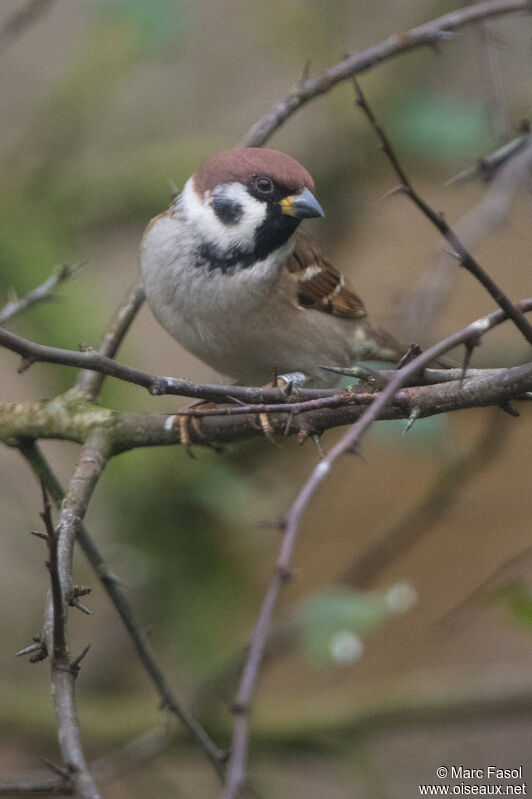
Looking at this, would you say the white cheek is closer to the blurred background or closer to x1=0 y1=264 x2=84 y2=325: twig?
the blurred background

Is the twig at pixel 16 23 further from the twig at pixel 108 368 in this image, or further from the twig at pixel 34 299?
the twig at pixel 108 368

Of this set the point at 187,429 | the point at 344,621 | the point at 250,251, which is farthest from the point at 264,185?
the point at 344,621

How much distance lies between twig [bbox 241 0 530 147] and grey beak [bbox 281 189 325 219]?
0.26 m

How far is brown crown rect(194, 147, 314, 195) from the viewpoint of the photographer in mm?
2717

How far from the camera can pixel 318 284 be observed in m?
3.30

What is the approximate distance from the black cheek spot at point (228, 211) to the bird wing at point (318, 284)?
312 mm

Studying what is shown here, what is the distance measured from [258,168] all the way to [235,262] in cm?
29

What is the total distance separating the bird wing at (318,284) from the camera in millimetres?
3172

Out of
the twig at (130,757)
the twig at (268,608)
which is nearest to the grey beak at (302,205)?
the twig at (268,608)

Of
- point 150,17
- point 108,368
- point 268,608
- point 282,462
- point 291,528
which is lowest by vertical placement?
point 268,608

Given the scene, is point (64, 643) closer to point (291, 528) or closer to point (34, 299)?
point (291, 528)

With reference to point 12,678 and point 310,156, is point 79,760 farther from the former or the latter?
A: point 310,156

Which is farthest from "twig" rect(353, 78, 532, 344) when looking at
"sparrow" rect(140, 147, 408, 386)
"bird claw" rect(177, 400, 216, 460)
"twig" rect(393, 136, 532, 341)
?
"sparrow" rect(140, 147, 408, 386)

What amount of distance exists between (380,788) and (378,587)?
1564 millimetres
